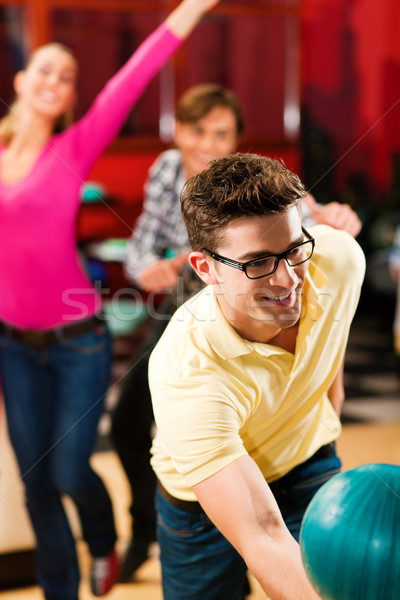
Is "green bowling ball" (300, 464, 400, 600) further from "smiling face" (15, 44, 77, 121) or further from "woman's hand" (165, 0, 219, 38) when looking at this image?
"smiling face" (15, 44, 77, 121)

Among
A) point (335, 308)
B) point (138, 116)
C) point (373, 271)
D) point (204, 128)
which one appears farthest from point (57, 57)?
point (138, 116)

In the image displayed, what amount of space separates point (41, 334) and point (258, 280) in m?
1.01

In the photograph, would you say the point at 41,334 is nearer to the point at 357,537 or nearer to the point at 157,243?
the point at 157,243

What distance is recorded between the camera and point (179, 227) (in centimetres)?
248

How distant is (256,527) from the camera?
1147 millimetres

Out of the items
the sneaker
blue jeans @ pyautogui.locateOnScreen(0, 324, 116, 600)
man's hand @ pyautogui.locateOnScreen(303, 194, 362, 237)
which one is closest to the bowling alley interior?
the sneaker

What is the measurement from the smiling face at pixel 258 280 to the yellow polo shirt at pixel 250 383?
0.12ft

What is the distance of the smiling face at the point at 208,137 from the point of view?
2.38 m

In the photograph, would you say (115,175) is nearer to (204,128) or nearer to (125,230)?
(125,230)

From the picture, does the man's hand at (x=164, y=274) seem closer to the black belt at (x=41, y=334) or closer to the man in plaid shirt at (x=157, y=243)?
the man in plaid shirt at (x=157, y=243)

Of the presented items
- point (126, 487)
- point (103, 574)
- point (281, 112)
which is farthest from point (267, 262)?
point (281, 112)

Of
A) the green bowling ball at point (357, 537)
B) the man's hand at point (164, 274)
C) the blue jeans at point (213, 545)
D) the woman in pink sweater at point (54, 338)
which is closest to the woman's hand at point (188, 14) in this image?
the woman in pink sweater at point (54, 338)

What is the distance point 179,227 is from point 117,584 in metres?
1.13

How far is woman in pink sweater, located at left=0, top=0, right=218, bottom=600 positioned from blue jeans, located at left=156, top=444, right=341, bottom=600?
0.64m
